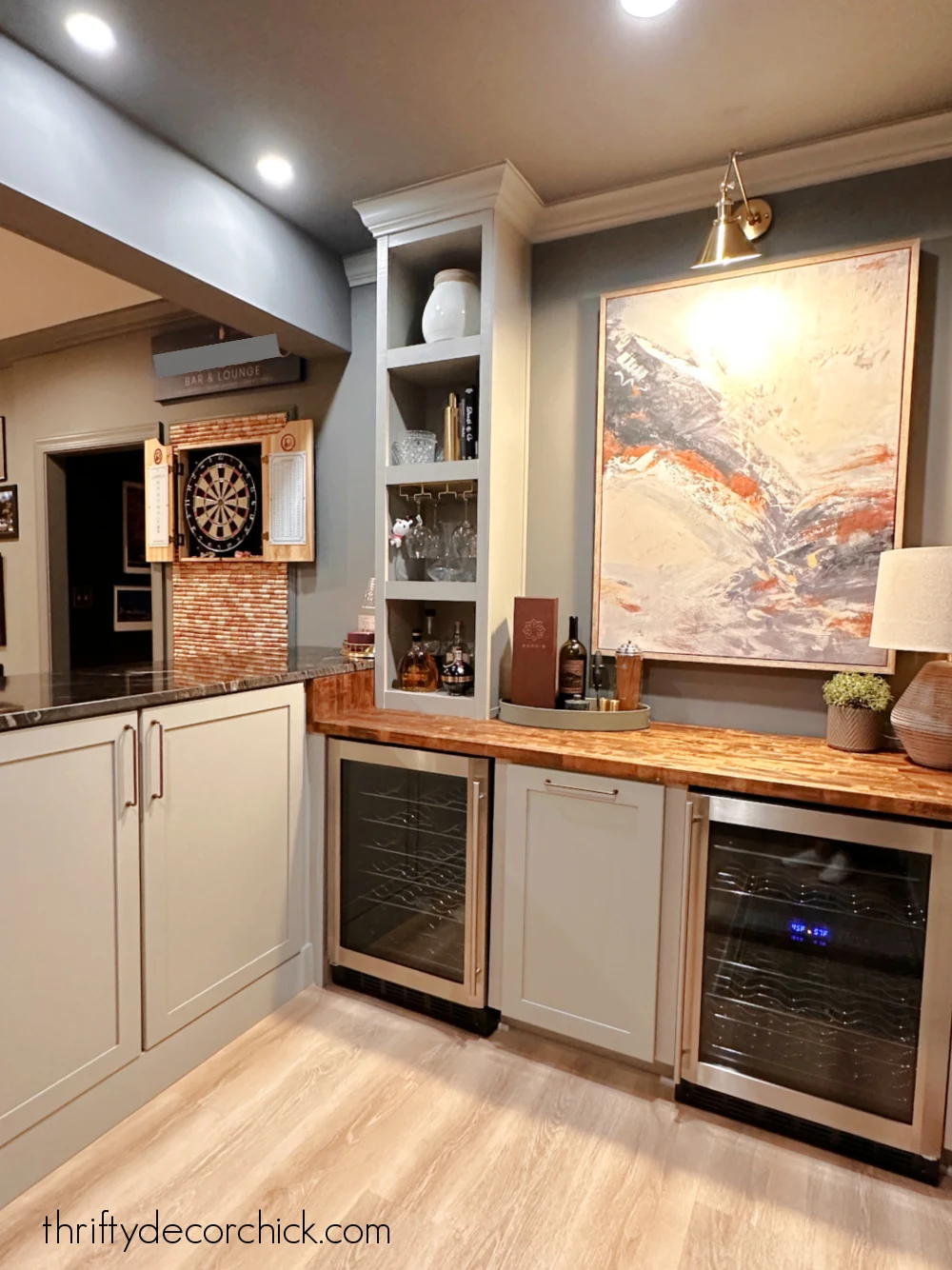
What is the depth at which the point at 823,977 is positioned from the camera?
1.72 m

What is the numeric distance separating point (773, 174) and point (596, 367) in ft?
2.41

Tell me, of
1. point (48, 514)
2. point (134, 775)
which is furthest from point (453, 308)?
point (48, 514)

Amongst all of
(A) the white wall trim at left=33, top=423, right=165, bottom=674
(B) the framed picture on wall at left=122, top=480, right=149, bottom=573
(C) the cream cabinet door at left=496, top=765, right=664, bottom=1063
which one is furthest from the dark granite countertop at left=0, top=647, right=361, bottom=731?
(B) the framed picture on wall at left=122, top=480, right=149, bottom=573

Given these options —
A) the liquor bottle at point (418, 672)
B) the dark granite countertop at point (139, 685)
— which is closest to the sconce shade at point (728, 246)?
the liquor bottle at point (418, 672)

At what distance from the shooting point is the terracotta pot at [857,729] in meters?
1.96

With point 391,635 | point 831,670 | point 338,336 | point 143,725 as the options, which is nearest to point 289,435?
point 338,336

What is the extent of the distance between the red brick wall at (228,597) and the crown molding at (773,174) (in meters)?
1.43

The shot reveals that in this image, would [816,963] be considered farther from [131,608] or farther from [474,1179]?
[131,608]

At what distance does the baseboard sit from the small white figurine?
1.42m

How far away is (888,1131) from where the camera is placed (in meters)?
1.59

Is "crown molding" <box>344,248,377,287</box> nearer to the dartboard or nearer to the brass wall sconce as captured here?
the dartboard

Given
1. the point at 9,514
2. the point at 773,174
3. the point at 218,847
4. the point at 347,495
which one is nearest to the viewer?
the point at 218,847

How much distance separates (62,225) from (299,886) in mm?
2016

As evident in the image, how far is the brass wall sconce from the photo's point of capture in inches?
72.6
